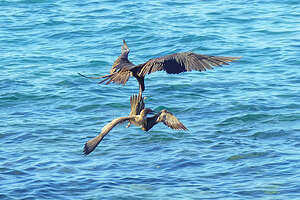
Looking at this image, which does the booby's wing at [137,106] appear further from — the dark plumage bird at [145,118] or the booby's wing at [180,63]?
the booby's wing at [180,63]

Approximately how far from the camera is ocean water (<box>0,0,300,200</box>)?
28.3 feet

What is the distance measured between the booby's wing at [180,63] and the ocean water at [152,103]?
1990mm

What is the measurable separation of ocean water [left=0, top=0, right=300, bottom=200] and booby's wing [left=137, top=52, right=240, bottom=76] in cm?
199

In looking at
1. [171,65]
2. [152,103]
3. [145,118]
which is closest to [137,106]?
[145,118]

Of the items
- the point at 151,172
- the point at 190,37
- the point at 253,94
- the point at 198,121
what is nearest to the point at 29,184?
the point at 151,172

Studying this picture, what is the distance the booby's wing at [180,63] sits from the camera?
23.3 feet

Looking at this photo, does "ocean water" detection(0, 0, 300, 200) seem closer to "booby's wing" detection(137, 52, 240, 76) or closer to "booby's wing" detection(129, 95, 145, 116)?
"booby's wing" detection(129, 95, 145, 116)

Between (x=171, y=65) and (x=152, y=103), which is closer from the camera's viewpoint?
(x=171, y=65)

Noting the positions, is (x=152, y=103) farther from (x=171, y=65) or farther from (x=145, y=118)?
(x=171, y=65)

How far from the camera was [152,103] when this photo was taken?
12102 millimetres

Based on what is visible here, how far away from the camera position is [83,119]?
37.5ft

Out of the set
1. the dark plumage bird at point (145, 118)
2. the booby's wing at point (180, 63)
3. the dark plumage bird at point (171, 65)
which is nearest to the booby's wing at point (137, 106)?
the dark plumage bird at point (145, 118)

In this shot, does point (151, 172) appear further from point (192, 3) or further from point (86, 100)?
point (192, 3)

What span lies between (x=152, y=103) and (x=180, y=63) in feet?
16.0
